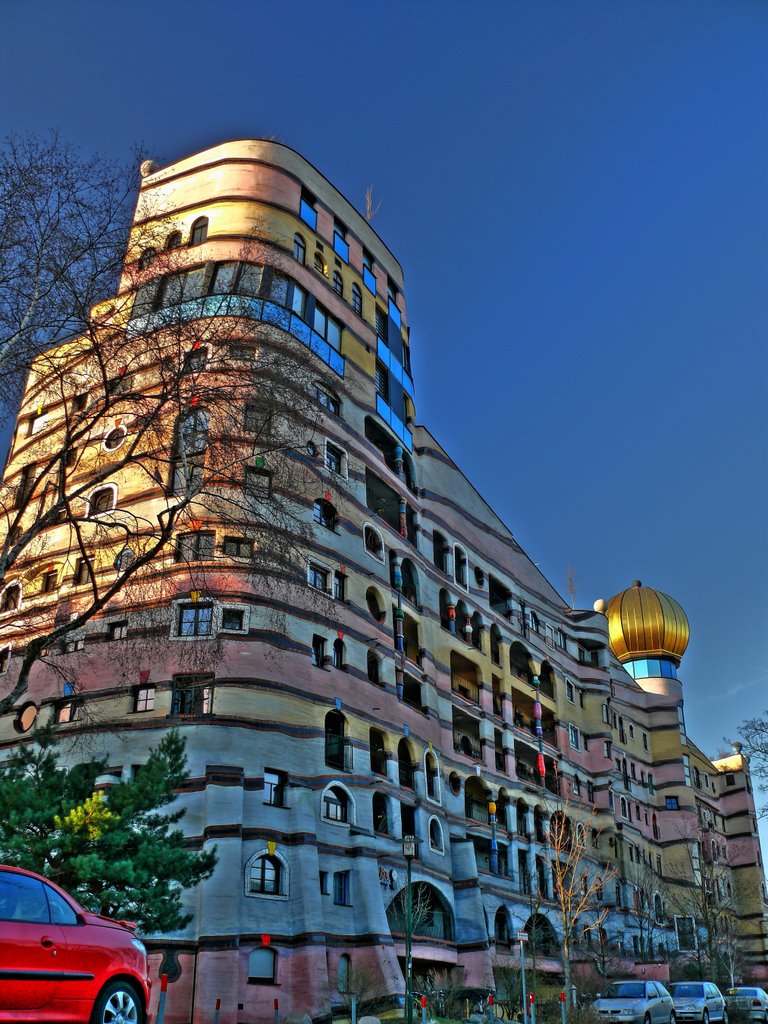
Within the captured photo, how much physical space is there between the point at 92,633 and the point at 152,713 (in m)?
3.10

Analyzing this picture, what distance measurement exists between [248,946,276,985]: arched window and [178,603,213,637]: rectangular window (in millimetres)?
7400

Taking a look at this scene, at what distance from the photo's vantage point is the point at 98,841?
Result: 1677 centimetres

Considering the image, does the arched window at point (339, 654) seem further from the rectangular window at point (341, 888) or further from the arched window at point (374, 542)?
the rectangular window at point (341, 888)

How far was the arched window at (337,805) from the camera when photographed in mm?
25281

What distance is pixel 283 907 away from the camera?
22.6 metres

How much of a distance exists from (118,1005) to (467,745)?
1189 inches

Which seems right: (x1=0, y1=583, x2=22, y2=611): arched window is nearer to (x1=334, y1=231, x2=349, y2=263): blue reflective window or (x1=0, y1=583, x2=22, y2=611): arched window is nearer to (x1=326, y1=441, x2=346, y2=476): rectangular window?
(x1=326, y1=441, x2=346, y2=476): rectangular window

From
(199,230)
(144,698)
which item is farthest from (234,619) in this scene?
(199,230)

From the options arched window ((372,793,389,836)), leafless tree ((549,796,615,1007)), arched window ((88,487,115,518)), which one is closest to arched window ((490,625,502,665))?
leafless tree ((549,796,615,1007))

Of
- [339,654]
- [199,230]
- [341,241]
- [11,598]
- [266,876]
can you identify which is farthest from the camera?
[341,241]

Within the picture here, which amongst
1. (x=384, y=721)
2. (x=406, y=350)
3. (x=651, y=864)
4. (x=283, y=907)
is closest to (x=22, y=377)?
(x=283, y=907)

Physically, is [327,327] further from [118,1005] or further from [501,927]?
[118,1005]

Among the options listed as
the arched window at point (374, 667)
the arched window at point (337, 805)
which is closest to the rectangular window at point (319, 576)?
the arched window at point (374, 667)

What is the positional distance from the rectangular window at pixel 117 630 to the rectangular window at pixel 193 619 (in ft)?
5.40
